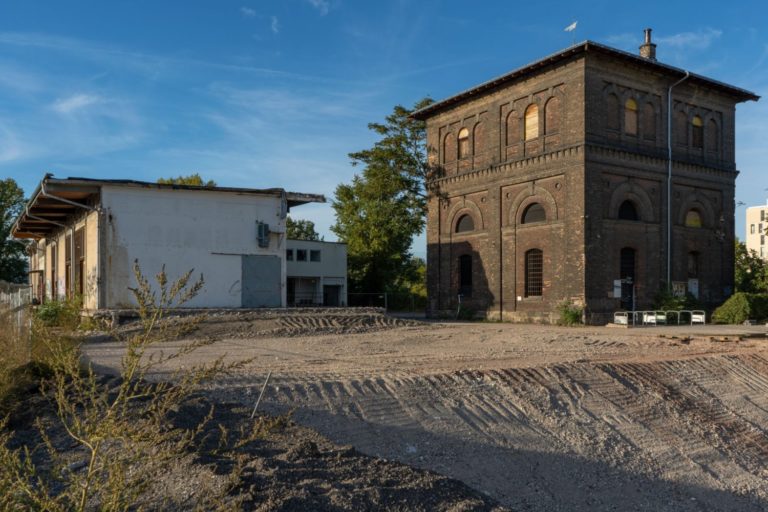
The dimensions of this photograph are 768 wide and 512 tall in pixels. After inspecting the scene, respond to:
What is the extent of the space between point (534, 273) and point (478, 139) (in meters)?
7.69

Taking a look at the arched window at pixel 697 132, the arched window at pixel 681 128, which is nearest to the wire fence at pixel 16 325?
the arched window at pixel 681 128

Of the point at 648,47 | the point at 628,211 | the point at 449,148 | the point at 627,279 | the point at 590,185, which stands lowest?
the point at 627,279

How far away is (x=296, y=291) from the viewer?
46.0 meters

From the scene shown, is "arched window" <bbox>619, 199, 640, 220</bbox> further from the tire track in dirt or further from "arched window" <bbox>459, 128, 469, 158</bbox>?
the tire track in dirt

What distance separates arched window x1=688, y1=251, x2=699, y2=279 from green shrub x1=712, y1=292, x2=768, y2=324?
285 cm

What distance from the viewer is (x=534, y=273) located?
98.9 ft

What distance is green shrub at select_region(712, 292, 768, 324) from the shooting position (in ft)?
91.4

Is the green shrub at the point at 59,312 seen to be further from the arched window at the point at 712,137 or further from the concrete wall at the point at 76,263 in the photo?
the arched window at the point at 712,137

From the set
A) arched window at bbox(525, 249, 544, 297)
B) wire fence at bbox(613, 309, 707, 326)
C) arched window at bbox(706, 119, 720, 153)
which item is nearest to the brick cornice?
arched window at bbox(525, 249, 544, 297)

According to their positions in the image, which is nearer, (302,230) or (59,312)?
(59,312)

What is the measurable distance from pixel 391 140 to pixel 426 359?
90.4 ft

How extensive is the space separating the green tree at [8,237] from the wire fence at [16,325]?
38936mm

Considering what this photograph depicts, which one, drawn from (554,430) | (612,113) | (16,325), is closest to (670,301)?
(612,113)

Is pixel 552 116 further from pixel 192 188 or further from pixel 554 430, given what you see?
pixel 554 430
